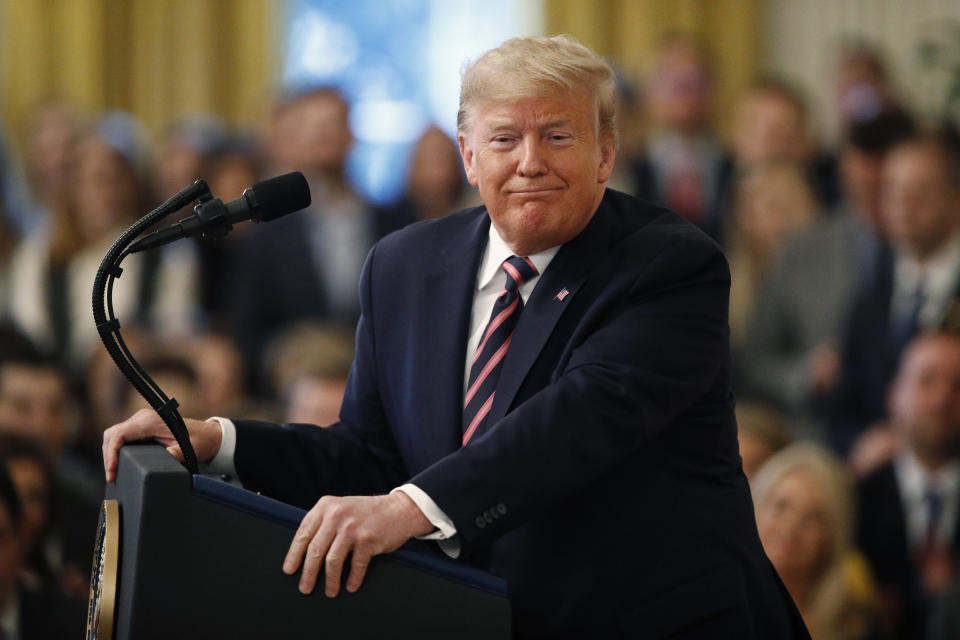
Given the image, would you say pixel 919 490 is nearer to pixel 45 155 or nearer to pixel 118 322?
pixel 118 322

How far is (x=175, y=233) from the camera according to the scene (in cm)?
174

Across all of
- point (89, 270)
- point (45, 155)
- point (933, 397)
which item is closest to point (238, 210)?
point (933, 397)

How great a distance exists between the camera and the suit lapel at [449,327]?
6.36 ft

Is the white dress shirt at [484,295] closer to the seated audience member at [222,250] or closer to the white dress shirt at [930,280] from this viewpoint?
the white dress shirt at [930,280]

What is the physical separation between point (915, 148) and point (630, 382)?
10.1ft

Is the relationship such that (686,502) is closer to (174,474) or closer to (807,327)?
(174,474)

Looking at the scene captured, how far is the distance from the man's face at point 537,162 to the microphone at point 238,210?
0.26 m

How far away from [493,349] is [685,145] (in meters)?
4.20

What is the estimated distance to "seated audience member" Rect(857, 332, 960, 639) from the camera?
4184mm

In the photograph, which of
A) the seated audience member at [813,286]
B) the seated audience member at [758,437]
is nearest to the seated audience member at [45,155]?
the seated audience member at [813,286]

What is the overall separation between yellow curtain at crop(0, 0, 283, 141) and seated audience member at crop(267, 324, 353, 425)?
3299mm

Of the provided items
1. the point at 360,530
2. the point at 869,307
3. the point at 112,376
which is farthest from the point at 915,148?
the point at 360,530

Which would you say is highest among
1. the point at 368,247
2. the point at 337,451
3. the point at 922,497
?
the point at 337,451

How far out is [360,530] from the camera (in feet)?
5.38
